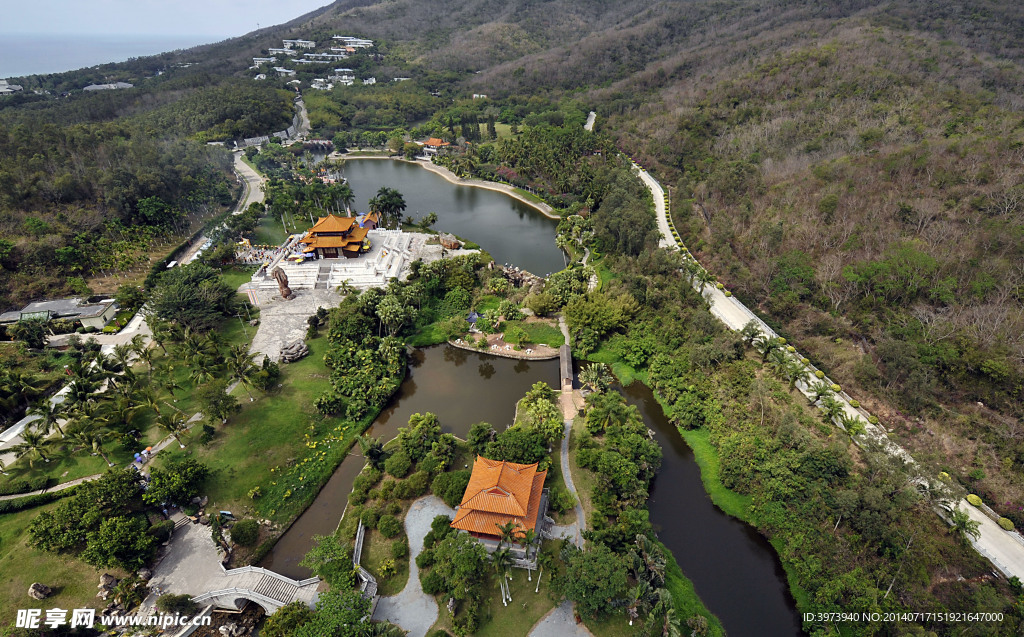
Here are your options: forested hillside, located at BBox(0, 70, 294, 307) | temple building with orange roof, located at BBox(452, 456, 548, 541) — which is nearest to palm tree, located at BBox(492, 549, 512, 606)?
temple building with orange roof, located at BBox(452, 456, 548, 541)

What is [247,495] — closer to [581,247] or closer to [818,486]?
[818,486]

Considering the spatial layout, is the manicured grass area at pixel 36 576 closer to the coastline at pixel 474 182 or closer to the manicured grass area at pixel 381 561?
the manicured grass area at pixel 381 561

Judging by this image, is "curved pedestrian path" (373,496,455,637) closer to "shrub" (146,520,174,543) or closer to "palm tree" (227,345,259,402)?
"shrub" (146,520,174,543)

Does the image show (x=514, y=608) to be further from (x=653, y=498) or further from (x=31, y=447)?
(x=31, y=447)

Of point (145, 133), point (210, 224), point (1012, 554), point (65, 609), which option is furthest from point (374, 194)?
point (1012, 554)

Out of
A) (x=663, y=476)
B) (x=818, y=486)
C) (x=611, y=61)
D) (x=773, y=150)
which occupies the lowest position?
(x=663, y=476)

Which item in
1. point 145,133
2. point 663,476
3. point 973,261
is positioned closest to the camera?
point 663,476
